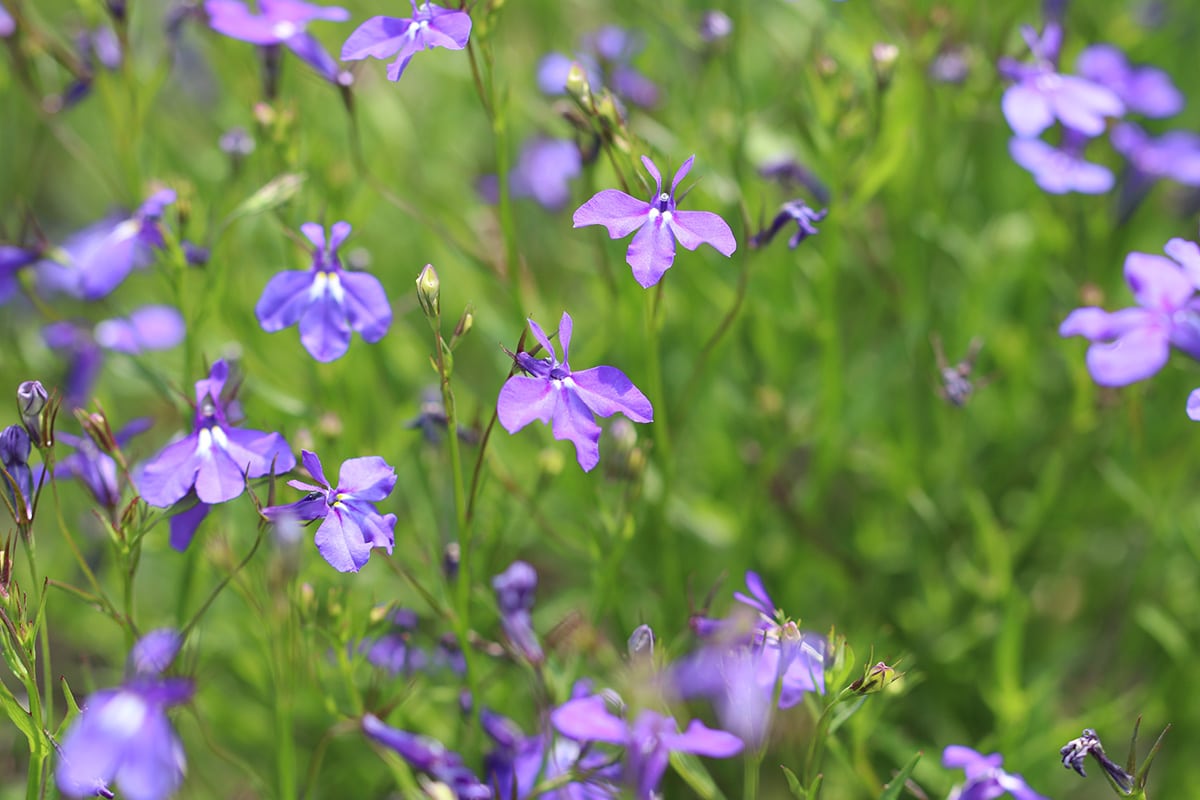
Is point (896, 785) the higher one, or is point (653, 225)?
point (653, 225)

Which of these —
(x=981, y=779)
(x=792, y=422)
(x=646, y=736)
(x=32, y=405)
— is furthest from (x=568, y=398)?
(x=792, y=422)

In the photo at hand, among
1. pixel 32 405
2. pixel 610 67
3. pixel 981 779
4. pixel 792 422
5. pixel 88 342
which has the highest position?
pixel 610 67

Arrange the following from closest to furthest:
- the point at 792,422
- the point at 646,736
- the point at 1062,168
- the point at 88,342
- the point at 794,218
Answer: the point at 646,736 < the point at 794,218 < the point at 1062,168 < the point at 88,342 < the point at 792,422

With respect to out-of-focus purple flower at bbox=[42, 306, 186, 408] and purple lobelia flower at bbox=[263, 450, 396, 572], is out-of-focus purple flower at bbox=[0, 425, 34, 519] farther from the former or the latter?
out-of-focus purple flower at bbox=[42, 306, 186, 408]

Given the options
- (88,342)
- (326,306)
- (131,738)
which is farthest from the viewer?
(88,342)

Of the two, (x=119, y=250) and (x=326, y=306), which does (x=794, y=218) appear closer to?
(x=326, y=306)

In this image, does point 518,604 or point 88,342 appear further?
point 88,342

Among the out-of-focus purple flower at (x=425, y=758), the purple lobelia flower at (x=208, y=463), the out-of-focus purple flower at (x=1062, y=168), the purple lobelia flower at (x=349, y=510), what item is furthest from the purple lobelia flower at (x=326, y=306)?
the out-of-focus purple flower at (x=1062, y=168)
